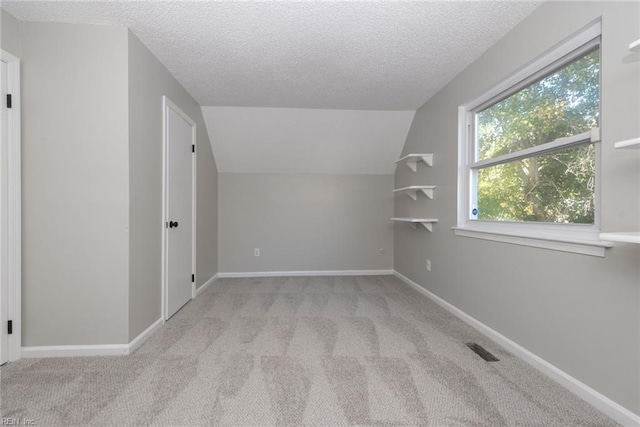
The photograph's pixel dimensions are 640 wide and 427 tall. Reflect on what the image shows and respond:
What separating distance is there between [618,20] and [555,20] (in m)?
0.39

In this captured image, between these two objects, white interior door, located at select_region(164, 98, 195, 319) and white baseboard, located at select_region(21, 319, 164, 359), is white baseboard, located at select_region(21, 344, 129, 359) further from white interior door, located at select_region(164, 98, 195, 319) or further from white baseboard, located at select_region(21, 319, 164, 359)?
white interior door, located at select_region(164, 98, 195, 319)

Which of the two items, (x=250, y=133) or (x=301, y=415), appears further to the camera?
(x=250, y=133)

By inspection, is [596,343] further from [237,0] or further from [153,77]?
[153,77]

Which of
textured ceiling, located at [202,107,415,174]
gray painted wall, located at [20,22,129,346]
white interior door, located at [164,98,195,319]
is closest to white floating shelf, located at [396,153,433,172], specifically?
textured ceiling, located at [202,107,415,174]

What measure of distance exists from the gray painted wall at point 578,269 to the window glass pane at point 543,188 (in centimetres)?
20

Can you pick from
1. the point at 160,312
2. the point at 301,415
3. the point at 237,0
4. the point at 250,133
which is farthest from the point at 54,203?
the point at 250,133

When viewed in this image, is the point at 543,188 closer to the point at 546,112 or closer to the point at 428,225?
the point at 546,112

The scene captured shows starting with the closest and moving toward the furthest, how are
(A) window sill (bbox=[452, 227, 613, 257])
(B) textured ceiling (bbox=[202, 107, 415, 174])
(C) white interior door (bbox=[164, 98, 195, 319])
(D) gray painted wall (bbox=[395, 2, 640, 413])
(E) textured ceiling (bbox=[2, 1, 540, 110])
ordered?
(D) gray painted wall (bbox=[395, 2, 640, 413]) < (A) window sill (bbox=[452, 227, 613, 257]) < (E) textured ceiling (bbox=[2, 1, 540, 110]) < (C) white interior door (bbox=[164, 98, 195, 319]) < (B) textured ceiling (bbox=[202, 107, 415, 174])

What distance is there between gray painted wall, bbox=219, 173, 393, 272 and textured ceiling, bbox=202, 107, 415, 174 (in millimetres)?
179

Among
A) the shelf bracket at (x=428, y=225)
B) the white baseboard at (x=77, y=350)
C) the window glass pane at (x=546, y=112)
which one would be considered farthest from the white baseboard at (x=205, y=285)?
the window glass pane at (x=546, y=112)

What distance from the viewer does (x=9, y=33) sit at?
1785 millimetres

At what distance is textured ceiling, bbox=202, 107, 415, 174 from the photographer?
11.8ft

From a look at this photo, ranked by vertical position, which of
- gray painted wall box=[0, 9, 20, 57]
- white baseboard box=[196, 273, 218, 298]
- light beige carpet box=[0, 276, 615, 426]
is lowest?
light beige carpet box=[0, 276, 615, 426]

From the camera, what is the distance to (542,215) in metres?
1.85
